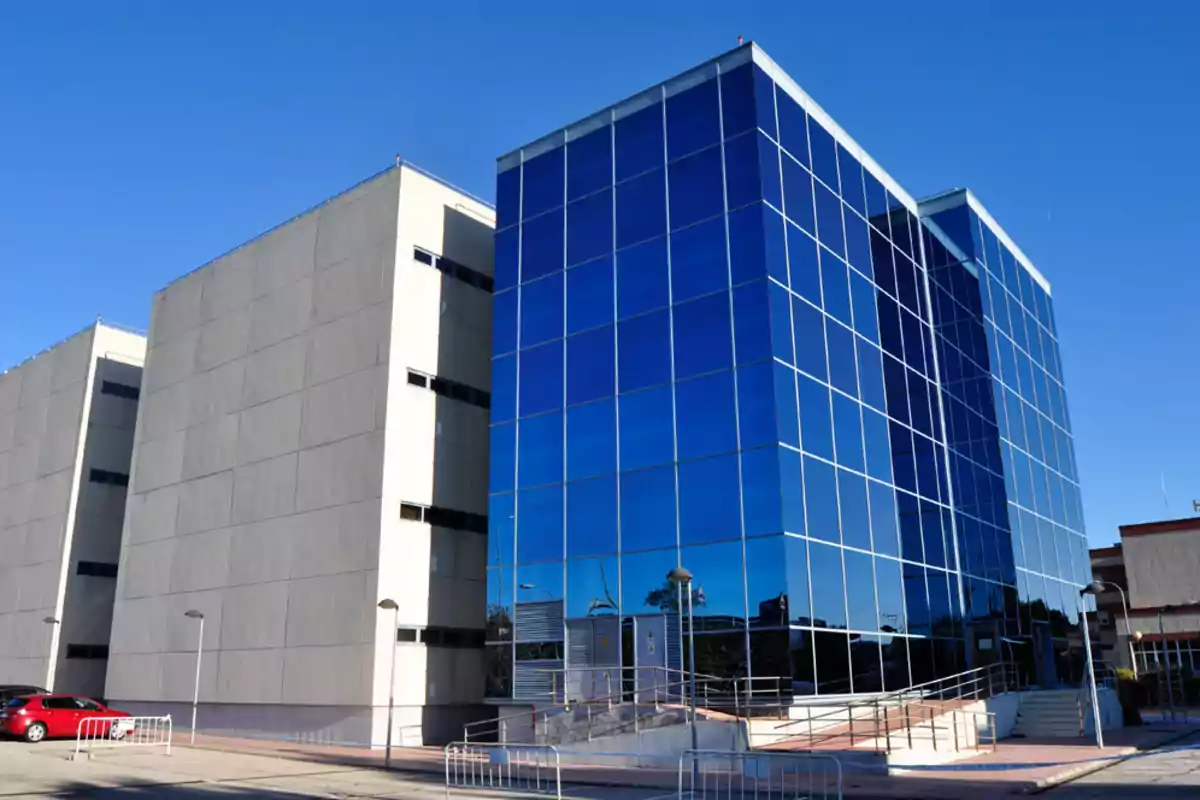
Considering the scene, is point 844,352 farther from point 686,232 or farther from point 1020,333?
point 1020,333

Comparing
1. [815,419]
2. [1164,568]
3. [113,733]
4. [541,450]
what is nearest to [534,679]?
[541,450]

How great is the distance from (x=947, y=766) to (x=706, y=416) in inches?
459

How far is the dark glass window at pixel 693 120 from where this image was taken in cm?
3238

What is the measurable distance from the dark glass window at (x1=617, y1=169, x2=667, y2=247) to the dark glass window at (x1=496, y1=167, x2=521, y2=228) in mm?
5206

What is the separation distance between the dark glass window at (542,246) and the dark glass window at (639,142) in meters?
3.15

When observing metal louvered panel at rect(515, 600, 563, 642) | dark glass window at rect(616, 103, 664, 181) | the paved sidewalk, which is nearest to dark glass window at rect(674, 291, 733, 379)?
dark glass window at rect(616, 103, 664, 181)

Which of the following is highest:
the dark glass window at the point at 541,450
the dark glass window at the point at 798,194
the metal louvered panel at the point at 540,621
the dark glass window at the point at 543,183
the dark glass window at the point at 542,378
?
the dark glass window at the point at 543,183

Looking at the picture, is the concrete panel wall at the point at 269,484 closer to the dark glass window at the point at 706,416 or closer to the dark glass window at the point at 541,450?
the dark glass window at the point at 541,450

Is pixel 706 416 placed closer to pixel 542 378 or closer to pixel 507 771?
pixel 542 378

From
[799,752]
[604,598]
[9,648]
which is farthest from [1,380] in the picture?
[799,752]

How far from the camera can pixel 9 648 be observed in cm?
5203

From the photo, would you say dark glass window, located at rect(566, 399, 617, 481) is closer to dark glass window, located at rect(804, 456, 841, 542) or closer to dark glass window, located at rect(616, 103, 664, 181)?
dark glass window, located at rect(804, 456, 841, 542)

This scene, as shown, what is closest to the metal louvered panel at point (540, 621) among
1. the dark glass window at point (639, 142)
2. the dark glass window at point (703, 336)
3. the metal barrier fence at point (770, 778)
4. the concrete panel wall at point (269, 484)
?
the concrete panel wall at point (269, 484)

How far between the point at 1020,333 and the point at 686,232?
22.6 metres
